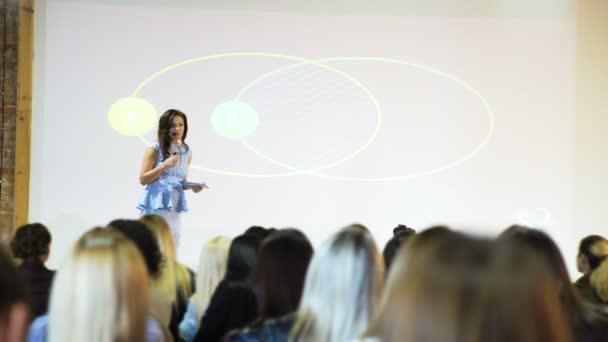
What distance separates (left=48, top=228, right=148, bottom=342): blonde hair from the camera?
1683 millimetres

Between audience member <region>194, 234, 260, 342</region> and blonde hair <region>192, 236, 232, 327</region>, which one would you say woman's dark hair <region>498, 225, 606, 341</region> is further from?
blonde hair <region>192, 236, 232, 327</region>

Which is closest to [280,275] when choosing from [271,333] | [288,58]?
[271,333]

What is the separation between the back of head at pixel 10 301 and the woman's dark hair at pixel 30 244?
2.04m

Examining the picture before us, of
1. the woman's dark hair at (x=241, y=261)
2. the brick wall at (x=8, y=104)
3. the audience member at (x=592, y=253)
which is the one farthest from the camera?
the brick wall at (x=8, y=104)

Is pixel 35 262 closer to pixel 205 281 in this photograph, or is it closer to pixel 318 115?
pixel 205 281

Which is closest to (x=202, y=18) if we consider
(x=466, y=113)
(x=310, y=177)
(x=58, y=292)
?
(x=310, y=177)

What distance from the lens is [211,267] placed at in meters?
3.14

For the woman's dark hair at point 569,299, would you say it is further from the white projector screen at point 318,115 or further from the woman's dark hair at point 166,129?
the white projector screen at point 318,115

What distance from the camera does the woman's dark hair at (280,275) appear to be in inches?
89.5

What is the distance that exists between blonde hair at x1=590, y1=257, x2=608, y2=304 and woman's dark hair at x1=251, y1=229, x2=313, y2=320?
1273 millimetres

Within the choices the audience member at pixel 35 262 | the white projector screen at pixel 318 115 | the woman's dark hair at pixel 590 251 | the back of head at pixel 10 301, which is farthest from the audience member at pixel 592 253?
the white projector screen at pixel 318 115

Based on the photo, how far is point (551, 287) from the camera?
1.08m

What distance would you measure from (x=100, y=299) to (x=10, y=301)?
524 mm

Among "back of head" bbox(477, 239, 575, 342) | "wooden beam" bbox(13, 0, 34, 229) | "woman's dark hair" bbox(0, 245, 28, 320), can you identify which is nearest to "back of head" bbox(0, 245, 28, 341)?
"woman's dark hair" bbox(0, 245, 28, 320)
